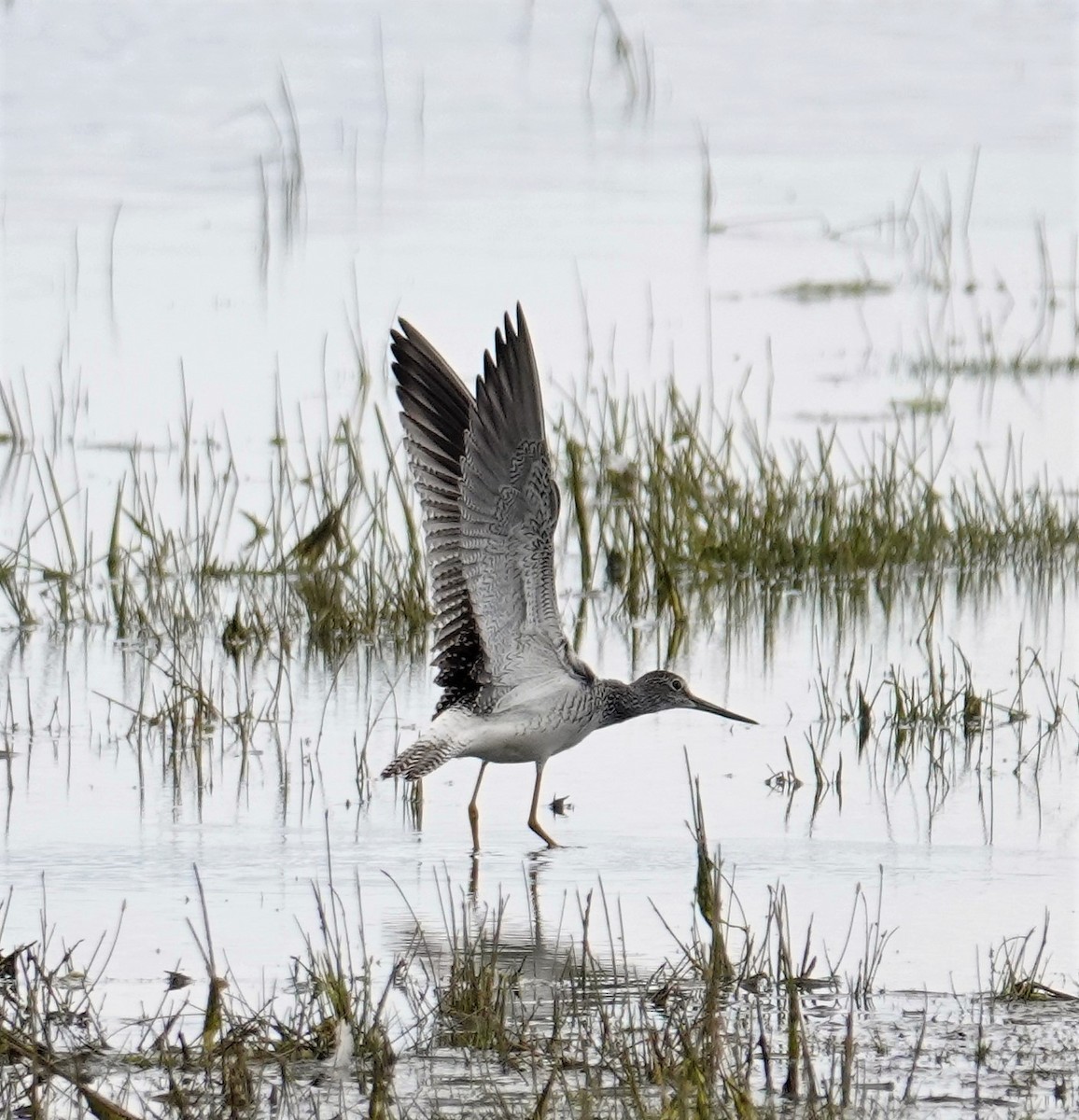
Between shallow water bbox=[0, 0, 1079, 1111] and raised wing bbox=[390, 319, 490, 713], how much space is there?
58 centimetres

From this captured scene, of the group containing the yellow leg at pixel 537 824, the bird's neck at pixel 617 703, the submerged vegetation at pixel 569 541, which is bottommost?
the yellow leg at pixel 537 824

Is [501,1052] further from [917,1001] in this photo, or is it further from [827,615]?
[827,615]

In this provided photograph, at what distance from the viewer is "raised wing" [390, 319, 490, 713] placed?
26.2 ft

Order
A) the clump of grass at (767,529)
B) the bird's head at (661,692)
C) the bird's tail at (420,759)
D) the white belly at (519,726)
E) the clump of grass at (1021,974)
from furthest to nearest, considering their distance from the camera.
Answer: the clump of grass at (767,529)
the bird's head at (661,692)
the white belly at (519,726)
the bird's tail at (420,759)
the clump of grass at (1021,974)

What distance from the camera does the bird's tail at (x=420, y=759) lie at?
7523 millimetres

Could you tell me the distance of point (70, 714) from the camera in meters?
9.08

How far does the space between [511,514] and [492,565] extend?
0.18 metres

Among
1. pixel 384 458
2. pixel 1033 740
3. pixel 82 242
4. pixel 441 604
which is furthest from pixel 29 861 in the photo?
pixel 82 242

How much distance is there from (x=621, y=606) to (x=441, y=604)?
3.05 meters

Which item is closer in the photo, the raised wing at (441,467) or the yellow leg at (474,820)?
the yellow leg at (474,820)

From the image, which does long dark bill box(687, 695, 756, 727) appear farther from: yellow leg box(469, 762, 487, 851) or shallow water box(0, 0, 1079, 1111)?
yellow leg box(469, 762, 487, 851)

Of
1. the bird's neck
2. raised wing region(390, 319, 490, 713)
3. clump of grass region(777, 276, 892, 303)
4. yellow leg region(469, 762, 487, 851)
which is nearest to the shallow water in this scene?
yellow leg region(469, 762, 487, 851)

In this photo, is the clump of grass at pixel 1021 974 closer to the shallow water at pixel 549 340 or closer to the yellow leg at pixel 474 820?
the shallow water at pixel 549 340

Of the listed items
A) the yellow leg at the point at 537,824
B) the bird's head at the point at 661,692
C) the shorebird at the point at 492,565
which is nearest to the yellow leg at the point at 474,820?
the shorebird at the point at 492,565
